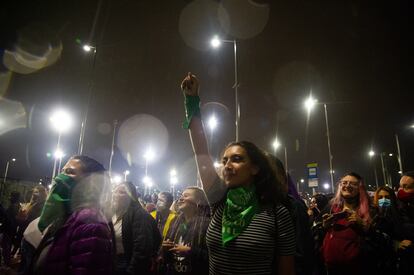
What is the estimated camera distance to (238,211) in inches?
111

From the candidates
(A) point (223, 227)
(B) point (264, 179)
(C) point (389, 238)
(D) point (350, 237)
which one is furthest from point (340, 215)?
(A) point (223, 227)

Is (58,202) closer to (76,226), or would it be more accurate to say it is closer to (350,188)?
(76,226)

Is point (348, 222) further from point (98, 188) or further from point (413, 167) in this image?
point (413, 167)

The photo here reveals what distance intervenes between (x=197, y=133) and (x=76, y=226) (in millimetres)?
1501

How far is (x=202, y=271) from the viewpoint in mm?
4672

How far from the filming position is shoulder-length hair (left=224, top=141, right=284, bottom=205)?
2.97 meters

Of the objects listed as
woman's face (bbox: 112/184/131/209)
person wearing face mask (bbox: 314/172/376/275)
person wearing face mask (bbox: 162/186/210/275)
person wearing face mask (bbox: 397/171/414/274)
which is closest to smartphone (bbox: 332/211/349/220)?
person wearing face mask (bbox: 314/172/376/275)

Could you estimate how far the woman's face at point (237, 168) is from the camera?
117 inches

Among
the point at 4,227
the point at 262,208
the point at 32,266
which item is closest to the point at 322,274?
the point at 262,208

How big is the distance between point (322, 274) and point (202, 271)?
6.95 feet

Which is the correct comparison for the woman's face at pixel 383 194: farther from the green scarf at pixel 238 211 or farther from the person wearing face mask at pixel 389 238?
the green scarf at pixel 238 211

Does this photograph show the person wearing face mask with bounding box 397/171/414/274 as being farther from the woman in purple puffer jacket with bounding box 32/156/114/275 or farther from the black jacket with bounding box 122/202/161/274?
the woman in purple puffer jacket with bounding box 32/156/114/275

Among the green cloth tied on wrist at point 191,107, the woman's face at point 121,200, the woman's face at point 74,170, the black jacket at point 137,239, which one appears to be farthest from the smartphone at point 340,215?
the woman's face at point 74,170

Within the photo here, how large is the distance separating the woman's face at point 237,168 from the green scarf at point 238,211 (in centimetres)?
7
